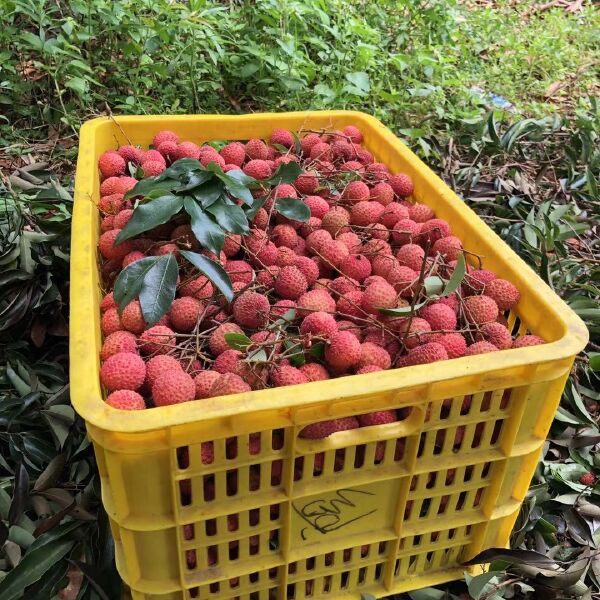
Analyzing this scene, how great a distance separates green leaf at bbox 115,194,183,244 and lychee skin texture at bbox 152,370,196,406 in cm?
28

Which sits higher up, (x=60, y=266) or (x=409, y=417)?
(x=409, y=417)

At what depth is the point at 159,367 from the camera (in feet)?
2.92

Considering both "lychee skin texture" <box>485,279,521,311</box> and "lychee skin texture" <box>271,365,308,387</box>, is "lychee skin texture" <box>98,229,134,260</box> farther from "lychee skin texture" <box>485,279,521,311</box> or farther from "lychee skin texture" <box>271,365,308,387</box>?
"lychee skin texture" <box>485,279,521,311</box>

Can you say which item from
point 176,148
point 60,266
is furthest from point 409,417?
point 60,266

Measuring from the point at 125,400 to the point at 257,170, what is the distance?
27.0 inches

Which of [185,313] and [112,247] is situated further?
[112,247]

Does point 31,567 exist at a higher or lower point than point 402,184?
lower

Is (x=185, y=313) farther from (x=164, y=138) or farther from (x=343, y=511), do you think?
(x=164, y=138)

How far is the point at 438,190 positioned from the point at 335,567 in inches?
29.5

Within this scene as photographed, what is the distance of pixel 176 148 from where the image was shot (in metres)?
1.39

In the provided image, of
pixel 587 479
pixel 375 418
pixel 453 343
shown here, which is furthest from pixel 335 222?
pixel 587 479

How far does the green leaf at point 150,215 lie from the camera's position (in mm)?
1028

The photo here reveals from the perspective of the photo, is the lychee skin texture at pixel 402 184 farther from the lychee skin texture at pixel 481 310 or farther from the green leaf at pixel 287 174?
the lychee skin texture at pixel 481 310

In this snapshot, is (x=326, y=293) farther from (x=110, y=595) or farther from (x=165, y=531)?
(x=110, y=595)
